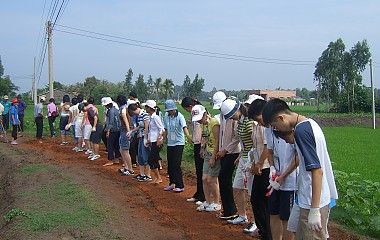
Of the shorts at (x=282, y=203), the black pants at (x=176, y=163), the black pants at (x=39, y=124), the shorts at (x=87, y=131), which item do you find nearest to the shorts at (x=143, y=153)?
the black pants at (x=176, y=163)

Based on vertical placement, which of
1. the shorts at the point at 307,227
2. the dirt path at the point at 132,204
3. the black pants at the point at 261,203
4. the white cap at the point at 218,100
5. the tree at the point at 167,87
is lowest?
the dirt path at the point at 132,204

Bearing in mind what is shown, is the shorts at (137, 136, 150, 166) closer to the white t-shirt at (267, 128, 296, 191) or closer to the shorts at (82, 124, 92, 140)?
the shorts at (82, 124, 92, 140)

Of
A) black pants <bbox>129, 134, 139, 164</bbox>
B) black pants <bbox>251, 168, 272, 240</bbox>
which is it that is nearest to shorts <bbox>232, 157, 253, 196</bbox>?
black pants <bbox>251, 168, 272, 240</bbox>

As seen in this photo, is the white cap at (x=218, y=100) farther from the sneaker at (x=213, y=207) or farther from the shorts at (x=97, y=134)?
the shorts at (x=97, y=134)

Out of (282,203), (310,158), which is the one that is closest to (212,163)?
(282,203)

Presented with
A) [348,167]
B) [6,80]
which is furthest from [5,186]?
[6,80]

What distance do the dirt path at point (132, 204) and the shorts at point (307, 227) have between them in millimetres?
2275

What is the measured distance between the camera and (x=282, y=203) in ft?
15.0

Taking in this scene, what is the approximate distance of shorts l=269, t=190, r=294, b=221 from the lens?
4.49 metres

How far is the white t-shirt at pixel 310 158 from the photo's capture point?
3447 millimetres

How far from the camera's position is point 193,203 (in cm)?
775

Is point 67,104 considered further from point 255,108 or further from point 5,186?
point 255,108

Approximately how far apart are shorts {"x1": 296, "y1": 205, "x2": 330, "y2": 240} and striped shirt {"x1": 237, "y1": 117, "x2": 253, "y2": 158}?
221cm

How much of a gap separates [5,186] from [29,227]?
4.19 meters
